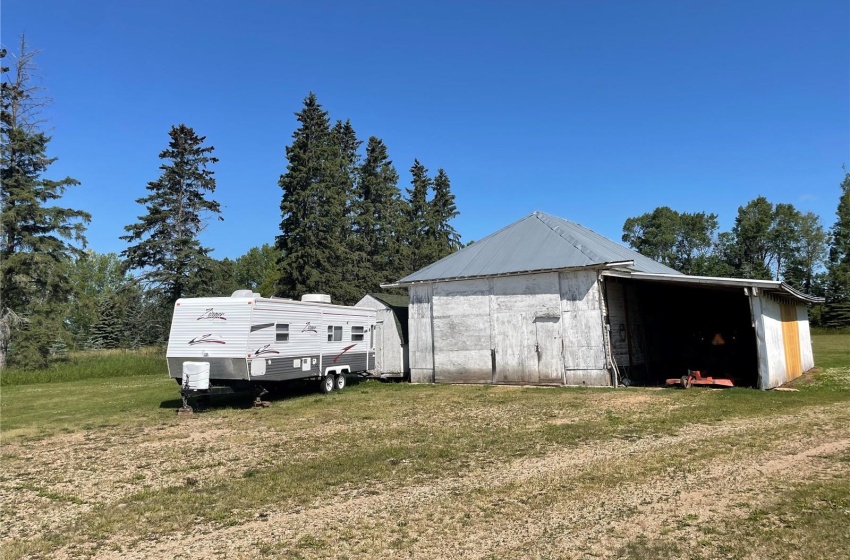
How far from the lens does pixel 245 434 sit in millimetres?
10328

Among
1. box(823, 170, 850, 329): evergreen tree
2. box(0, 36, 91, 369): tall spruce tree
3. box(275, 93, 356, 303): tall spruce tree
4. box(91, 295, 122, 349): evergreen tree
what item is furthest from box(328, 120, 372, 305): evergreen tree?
box(823, 170, 850, 329): evergreen tree

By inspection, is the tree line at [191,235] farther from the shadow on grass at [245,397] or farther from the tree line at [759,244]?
the tree line at [759,244]

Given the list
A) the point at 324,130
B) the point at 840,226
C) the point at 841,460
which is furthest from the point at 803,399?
the point at 840,226

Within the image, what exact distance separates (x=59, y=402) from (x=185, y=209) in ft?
74.5

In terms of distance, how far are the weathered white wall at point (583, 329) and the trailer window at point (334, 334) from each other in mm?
7203

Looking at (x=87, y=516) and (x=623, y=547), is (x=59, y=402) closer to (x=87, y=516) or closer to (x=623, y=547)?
(x=87, y=516)

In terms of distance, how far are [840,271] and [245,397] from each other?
71140 millimetres

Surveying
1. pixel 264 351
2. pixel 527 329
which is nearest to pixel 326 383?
pixel 264 351

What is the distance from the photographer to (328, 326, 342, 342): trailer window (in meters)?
16.6

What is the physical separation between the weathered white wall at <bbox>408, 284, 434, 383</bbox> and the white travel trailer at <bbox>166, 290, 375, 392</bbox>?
481 cm

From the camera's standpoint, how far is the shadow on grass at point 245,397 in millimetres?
14316

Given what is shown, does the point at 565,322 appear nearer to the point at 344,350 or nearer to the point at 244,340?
the point at 344,350

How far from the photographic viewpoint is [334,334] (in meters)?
16.9

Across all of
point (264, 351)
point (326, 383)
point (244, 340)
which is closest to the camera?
point (244, 340)
